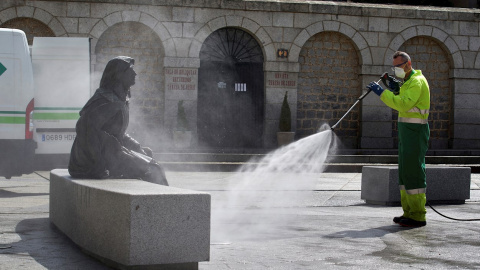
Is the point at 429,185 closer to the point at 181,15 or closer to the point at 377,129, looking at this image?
the point at 377,129

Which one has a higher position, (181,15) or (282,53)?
(181,15)

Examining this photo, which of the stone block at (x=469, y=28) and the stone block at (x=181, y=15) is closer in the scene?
the stone block at (x=181, y=15)

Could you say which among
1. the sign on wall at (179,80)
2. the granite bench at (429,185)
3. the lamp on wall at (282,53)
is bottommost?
the granite bench at (429,185)

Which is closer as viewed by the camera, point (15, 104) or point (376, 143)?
point (15, 104)

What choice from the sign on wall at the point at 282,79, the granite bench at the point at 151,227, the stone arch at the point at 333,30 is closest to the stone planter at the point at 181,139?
the sign on wall at the point at 282,79

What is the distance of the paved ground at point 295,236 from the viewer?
646 centimetres

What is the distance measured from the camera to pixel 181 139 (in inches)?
871

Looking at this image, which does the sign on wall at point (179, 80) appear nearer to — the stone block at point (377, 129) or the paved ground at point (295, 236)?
the stone block at point (377, 129)

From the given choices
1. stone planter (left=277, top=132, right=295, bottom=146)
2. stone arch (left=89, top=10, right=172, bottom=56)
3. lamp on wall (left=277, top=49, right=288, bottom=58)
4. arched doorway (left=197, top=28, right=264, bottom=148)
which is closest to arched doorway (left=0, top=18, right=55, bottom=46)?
stone arch (left=89, top=10, right=172, bottom=56)

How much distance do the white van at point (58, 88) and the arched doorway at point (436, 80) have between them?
11.9m

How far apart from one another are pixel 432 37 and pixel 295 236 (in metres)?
18.0

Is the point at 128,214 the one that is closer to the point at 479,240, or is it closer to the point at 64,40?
the point at 479,240

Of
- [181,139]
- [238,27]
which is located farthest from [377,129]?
[181,139]

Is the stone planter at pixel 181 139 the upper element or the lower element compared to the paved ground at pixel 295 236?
upper
